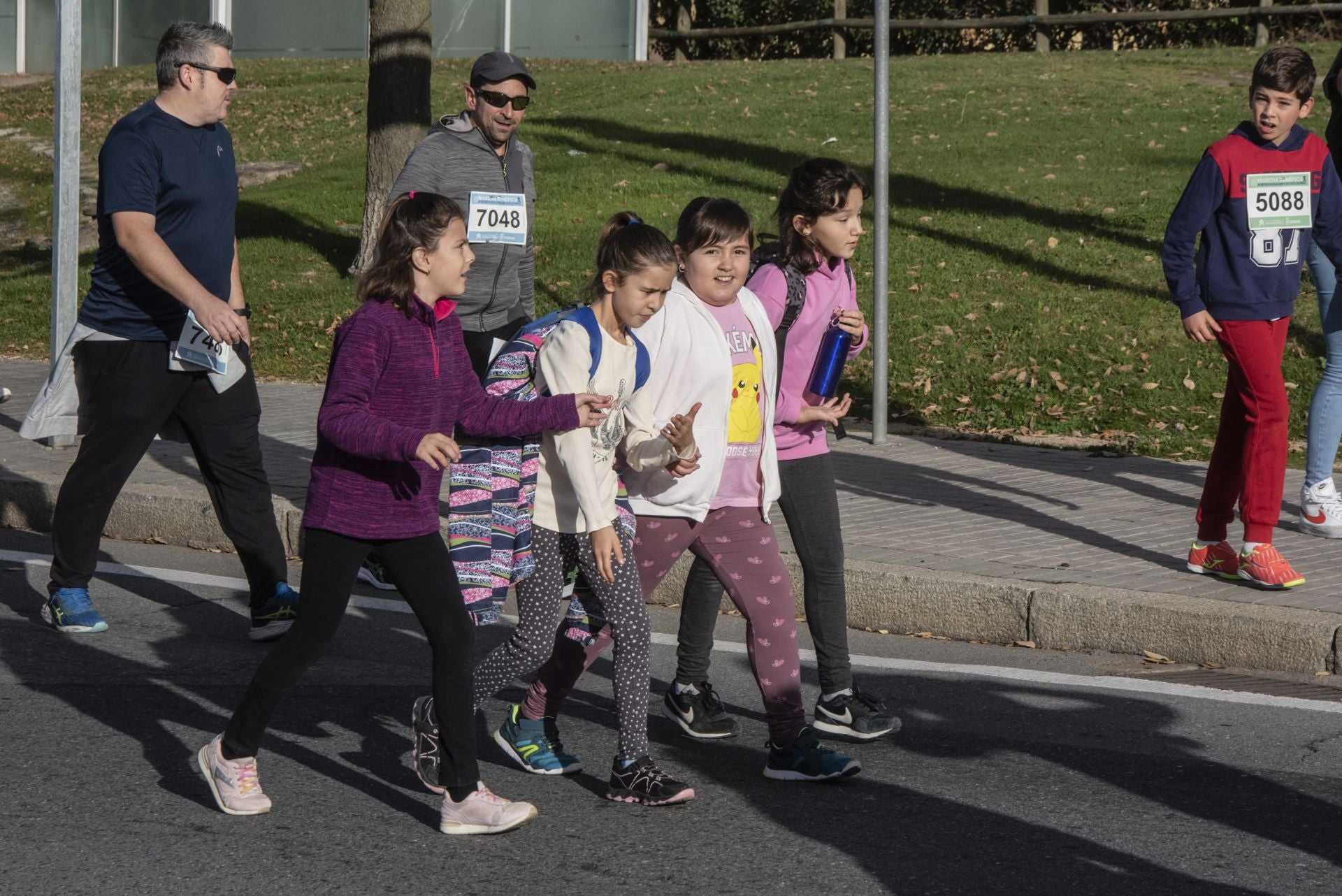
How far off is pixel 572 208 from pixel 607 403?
1242cm

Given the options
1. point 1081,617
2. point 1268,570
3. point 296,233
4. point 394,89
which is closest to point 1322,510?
point 1268,570

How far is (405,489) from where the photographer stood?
4.02 metres

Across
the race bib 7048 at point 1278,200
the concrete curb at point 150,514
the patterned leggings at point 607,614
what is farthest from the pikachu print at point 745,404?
the concrete curb at point 150,514

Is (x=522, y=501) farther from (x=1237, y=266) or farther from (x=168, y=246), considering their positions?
(x=1237, y=266)

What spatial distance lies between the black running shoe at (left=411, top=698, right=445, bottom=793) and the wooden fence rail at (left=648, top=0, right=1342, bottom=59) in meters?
21.7

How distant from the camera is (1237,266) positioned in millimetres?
6199

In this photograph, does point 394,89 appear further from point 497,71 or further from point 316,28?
point 316,28

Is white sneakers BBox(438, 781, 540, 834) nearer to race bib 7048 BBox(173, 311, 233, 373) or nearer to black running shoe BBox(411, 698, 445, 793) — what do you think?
black running shoe BBox(411, 698, 445, 793)

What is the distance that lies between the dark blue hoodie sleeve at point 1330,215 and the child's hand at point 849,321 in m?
2.61

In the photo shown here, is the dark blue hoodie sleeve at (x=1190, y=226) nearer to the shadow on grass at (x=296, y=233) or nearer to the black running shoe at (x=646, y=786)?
the black running shoe at (x=646, y=786)

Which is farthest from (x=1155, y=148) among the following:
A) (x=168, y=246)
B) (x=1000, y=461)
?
(x=168, y=246)

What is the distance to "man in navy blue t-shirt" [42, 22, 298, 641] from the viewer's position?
5.57 metres

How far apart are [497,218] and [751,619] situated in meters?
2.30

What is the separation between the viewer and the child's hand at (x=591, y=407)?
12.9ft
